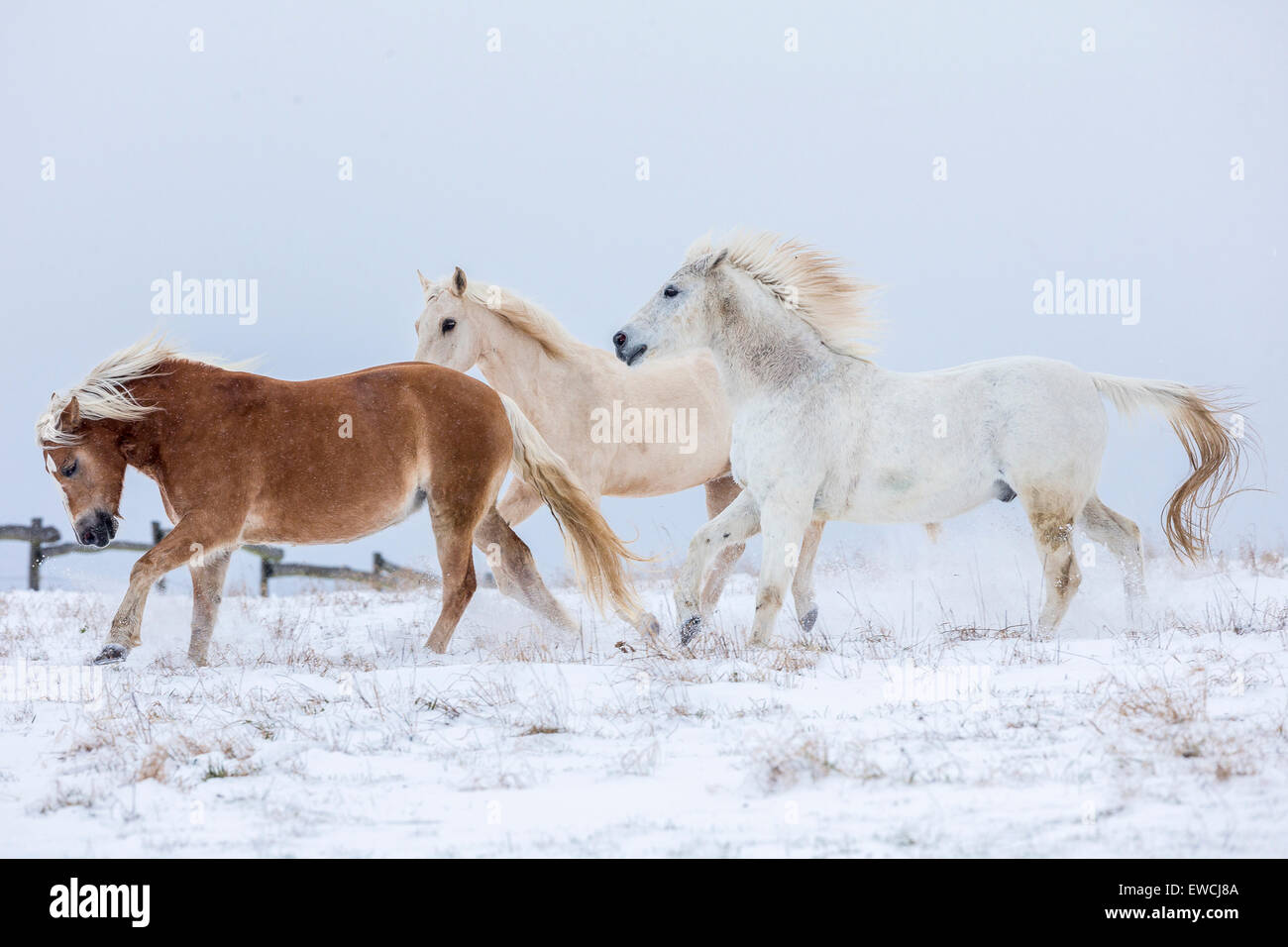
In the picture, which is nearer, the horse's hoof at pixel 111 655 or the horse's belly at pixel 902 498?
the horse's hoof at pixel 111 655

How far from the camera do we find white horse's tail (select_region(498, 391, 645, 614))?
694 centimetres

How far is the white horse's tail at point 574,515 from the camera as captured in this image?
22.8 ft

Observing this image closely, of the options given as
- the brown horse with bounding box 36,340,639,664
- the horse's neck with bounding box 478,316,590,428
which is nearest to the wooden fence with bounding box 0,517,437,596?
the horse's neck with bounding box 478,316,590,428

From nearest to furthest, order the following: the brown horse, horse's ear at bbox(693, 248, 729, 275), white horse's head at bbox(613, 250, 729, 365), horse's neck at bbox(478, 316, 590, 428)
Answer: the brown horse → white horse's head at bbox(613, 250, 729, 365) → horse's ear at bbox(693, 248, 729, 275) → horse's neck at bbox(478, 316, 590, 428)

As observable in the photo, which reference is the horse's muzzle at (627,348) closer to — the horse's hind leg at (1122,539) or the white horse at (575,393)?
the white horse at (575,393)

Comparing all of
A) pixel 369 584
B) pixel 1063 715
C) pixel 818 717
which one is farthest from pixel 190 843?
pixel 369 584

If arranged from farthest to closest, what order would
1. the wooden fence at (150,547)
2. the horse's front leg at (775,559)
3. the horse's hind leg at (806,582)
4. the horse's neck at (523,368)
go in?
the wooden fence at (150,547) < the horse's neck at (523,368) < the horse's hind leg at (806,582) < the horse's front leg at (775,559)

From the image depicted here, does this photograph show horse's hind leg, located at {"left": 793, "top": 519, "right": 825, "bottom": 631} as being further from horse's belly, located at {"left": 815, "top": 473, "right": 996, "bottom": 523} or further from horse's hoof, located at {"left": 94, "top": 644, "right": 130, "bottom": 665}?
horse's hoof, located at {"left": 94, "top": 644, "right": 130, "bottom": 665}

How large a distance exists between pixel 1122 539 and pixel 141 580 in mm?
5445

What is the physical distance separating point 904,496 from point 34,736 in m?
4.38

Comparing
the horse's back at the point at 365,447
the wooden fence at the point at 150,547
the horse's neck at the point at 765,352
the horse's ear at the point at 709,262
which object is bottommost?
the wooden fence at the point at 150,547

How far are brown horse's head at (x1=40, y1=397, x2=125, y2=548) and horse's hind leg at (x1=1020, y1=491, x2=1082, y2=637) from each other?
16.7ft

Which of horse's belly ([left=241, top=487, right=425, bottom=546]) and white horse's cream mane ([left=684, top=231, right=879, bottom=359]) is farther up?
white horse's cream mane ([left=684, top=231, right=879, bottom=359])

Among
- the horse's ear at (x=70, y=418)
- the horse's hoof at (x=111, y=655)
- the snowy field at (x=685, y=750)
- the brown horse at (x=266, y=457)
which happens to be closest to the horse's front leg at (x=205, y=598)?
the brown horse at (x=266, y=457)
